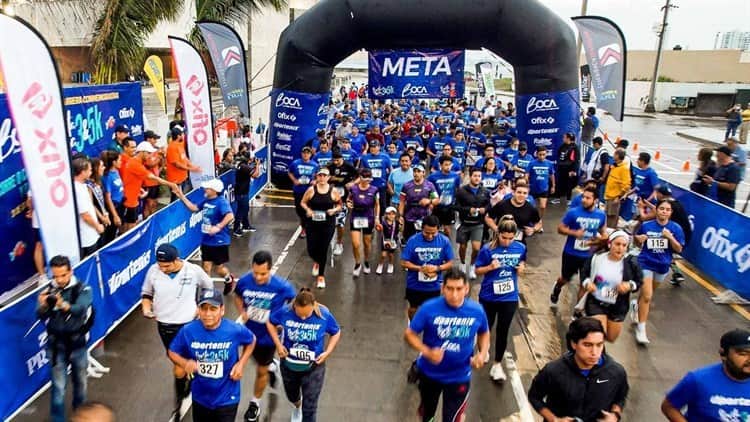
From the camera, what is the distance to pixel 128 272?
657 cm

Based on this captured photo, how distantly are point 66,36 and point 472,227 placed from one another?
2416cm

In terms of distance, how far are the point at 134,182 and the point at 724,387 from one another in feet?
26.7

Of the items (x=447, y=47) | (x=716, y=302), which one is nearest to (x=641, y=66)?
(x=447, y=47)

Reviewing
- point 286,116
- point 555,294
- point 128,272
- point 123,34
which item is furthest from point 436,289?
point 123,34

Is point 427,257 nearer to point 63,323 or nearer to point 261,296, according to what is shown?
point 261,296

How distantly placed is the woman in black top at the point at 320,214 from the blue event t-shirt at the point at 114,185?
2.71m

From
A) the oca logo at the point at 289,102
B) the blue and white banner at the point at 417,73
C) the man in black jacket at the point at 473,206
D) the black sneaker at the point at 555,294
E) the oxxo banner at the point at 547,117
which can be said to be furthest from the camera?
the blue and white banner at the point at 417,73

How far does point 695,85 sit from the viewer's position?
48.9 metres

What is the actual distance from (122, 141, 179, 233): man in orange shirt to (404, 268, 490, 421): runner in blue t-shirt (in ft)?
18.5

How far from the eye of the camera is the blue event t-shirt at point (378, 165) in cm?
1028

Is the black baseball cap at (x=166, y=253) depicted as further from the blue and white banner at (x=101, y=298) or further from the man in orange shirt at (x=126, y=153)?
the man in orange shirt at (x=126, y=153)

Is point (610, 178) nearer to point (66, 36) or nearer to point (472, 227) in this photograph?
point (472, 227)

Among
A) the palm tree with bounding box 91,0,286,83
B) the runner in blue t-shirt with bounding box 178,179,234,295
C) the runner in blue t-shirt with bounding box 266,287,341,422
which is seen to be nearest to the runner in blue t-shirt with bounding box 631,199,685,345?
the runner in blue t-shirt with bounding box 266,287,341,422

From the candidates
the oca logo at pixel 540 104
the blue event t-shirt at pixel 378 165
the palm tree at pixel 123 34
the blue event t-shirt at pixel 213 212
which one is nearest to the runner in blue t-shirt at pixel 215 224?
the blue event t-shirt at pixel 213 212
